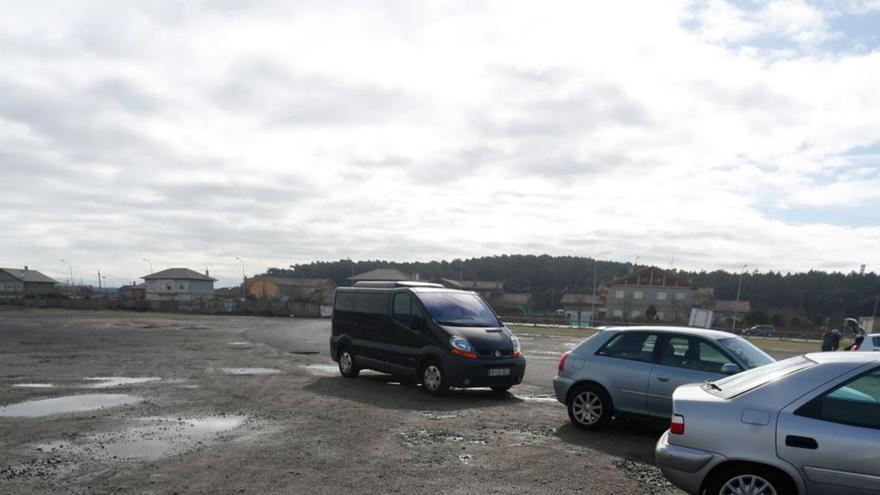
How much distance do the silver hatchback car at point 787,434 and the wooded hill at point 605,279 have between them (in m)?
94.4

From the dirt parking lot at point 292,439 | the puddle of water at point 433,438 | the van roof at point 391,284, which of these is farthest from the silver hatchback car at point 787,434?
the van roof at point 391,284

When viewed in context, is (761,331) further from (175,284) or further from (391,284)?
(175,284)

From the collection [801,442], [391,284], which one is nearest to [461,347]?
[391,284]

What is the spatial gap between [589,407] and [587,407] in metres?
0.03

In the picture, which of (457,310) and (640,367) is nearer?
(640,367)

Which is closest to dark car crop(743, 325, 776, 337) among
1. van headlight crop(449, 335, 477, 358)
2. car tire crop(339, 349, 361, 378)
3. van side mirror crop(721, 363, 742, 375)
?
car tire crop(339, 349, 361, 378)

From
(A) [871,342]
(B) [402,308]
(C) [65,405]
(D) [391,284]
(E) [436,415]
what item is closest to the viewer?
(E) [436,415]

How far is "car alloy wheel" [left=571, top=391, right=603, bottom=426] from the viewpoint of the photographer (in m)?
8.16

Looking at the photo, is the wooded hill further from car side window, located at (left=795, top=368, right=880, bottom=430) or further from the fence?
car side window, located at (left=795, top=368, right=880, bottom=430)

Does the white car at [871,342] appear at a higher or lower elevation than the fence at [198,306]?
higher

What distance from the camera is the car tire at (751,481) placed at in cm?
445

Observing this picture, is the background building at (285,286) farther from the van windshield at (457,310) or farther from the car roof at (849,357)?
the car roof at (849,357)

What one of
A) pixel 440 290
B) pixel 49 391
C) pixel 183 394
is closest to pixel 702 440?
pixel 440 290

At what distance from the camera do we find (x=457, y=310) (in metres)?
11.7
